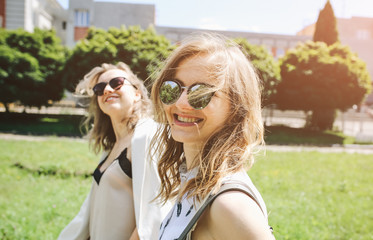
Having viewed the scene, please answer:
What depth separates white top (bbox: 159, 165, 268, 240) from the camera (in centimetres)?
107

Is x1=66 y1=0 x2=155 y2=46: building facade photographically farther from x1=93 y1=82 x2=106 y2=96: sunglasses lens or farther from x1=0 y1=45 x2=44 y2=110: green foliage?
x1=93 y1=82 x2=106 y2=96: sunglasses lens

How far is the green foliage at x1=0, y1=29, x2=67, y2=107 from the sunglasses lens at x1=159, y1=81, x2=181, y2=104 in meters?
14.5

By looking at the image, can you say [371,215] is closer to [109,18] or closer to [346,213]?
→ [346,213]

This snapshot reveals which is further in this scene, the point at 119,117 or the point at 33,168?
the point at 33,168

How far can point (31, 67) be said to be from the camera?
15797 millimetres

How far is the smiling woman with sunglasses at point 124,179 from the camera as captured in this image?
2.00 metres

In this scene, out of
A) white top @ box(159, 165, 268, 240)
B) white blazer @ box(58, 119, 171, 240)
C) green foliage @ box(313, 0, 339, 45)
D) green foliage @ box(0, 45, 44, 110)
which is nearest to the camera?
white top @ box(159, 165, 268, 240)

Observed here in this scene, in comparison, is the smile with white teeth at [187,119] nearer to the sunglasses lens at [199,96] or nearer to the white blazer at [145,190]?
the sunglasses lens at [199,96]

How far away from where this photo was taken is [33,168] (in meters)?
6.98

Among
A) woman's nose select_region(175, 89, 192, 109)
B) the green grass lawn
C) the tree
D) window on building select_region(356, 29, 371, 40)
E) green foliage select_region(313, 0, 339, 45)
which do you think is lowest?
the green grass lawn

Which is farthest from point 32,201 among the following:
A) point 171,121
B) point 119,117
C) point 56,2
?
point 56,2

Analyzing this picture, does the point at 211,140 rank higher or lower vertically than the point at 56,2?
lower

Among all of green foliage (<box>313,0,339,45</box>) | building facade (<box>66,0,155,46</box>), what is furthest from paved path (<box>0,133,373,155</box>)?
building facade (<box>66,0,155,46</box>)

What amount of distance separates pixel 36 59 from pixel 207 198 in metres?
17.5
